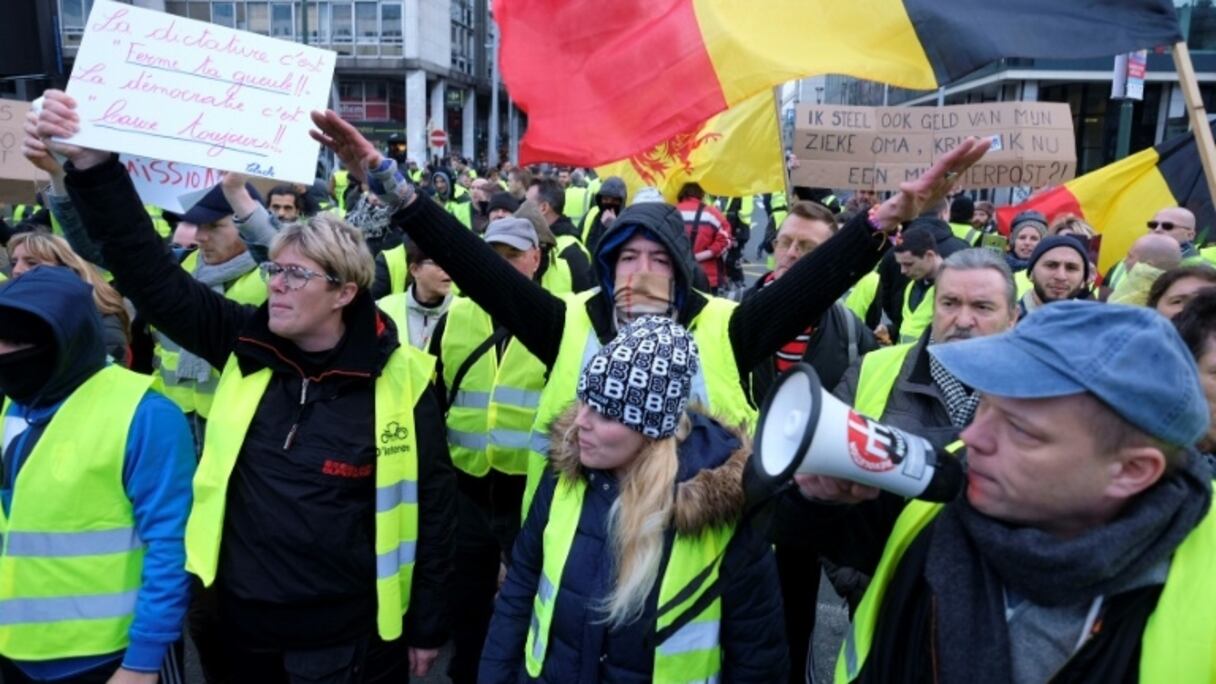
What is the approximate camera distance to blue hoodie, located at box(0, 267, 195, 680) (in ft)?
7.76

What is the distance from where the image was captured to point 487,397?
3.67 metres

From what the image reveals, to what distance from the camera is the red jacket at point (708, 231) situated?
7930 mm

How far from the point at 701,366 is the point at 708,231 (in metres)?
5.55

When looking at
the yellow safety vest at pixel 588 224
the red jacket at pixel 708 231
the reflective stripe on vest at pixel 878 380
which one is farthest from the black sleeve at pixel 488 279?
the yellow safety vest at pixel 588 224

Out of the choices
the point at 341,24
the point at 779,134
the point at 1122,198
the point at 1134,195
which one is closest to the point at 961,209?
the point at 1122,198

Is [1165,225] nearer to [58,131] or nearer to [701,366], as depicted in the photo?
→ [701,366]

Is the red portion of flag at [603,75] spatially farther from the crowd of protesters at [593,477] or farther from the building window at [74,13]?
the building window at [74,13]

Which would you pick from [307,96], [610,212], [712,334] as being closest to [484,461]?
[712,334]

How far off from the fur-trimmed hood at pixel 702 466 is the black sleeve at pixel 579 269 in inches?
112

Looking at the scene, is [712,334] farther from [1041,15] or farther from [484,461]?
[1041,15]

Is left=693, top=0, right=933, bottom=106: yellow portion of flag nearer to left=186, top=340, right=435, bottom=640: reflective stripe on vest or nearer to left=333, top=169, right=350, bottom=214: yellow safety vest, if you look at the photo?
left=186, top=340, right=435, bottom=640: reflective stripe on vest

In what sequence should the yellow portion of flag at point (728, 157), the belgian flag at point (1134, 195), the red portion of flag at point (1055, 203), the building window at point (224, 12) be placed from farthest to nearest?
the building window at point (224, 12) → the red portion of flag at point (1055, 203) → the belgian flag at point (1134, 195) → the yellow portion of flag at point (728, 157)

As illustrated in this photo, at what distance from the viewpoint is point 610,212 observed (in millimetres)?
8188

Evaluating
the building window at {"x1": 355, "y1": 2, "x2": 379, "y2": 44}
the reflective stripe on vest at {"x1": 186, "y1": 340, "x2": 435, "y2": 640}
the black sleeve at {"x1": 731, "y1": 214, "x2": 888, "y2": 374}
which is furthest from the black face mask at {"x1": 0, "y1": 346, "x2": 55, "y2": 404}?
the building window at {"x1": 355, "y1": 2, "x2": 379, "y2": 44}
